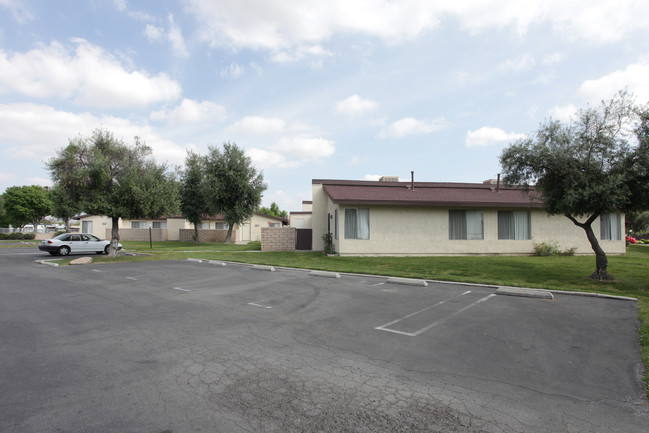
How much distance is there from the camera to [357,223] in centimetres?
1925

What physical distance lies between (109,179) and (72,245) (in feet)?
21.7

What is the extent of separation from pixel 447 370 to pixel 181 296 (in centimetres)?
686

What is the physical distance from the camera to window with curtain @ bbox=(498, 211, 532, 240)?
19859 mm

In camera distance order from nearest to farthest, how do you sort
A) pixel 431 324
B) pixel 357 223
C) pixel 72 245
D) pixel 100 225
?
pixel 431 324 → pixel 357 223 → pixel 72 245 → pixel 100 225

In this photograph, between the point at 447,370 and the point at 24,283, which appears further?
the point at 24,283

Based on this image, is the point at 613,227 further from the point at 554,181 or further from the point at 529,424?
the point at 529,424

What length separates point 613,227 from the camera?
20.8 meters

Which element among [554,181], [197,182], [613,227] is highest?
[197,182]

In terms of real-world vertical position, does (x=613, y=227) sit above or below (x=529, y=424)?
above

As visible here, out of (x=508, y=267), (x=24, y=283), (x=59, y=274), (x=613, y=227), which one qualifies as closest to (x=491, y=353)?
(x=508, y=267)

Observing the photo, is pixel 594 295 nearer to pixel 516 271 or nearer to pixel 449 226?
pixel 516 271

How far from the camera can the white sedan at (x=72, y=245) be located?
2259 centimetres

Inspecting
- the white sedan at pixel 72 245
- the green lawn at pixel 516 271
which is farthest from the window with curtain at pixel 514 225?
the white sedan at pixel 72 245

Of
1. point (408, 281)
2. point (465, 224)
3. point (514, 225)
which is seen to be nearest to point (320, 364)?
point (408, 281)
